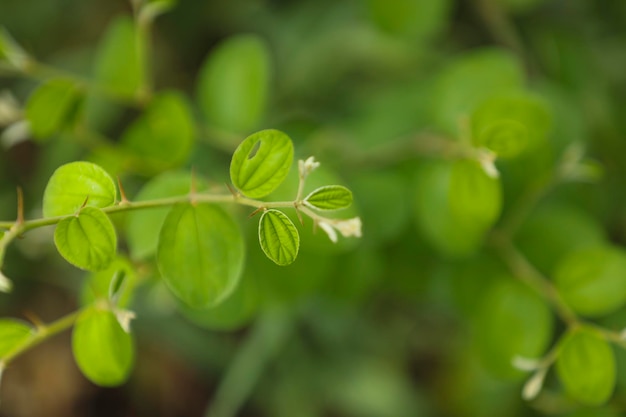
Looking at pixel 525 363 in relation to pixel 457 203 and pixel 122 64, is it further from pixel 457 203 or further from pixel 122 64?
pixel 122 64

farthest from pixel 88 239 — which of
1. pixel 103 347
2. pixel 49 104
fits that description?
pixel 49 104

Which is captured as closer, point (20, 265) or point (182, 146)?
point (182, 146)

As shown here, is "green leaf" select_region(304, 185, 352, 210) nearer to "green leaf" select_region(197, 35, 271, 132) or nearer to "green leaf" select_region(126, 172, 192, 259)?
"green leaf" select_region(126, 172, 192, 259)

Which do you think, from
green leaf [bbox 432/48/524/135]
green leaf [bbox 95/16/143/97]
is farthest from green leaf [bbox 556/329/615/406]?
green leaf [bbox 95/16/143/97]

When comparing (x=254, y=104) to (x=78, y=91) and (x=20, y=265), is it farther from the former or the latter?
(x=20, y=265)

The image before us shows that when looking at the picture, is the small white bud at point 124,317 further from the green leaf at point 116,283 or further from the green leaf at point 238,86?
the green leaf at point 238,86

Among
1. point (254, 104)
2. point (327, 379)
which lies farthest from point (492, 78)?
point (327, 379)

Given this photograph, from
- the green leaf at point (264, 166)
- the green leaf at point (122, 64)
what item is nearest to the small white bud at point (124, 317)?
the green leaf at point (264, 166)
